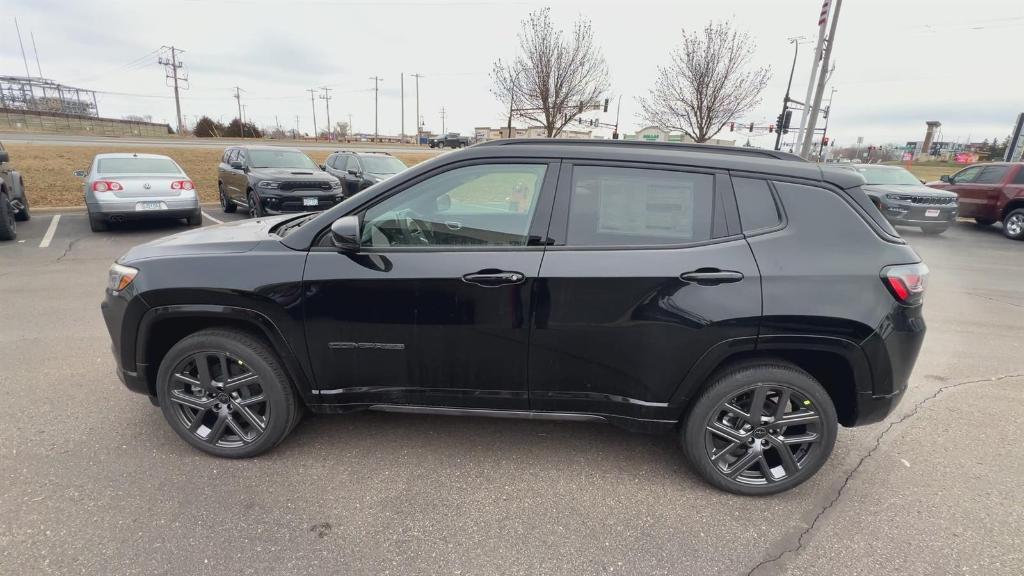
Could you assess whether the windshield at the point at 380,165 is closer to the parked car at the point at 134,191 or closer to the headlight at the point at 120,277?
the parked car at the point at 134,191

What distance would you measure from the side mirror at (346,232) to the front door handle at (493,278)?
584 millimetres

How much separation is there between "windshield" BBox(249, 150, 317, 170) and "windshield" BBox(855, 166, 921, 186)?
44.3 ft

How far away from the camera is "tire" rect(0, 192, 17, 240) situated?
8.02 metres

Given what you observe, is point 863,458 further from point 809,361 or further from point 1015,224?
point 1015,224

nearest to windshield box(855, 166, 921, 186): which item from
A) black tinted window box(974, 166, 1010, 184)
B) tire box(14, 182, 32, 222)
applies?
black tinted window box(974, 166, 1010, 184)

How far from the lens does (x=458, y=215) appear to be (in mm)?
2803

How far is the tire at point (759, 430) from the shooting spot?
2553 millimetres

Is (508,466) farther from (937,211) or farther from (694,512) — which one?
(937,211)

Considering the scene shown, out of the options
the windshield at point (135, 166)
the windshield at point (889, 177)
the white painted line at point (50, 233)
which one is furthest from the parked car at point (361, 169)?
the windshield at point (889, 177)

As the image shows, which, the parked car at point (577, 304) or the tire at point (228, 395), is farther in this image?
the tire at point (228, 395)

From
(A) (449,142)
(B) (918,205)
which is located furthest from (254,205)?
(A) (449,142)

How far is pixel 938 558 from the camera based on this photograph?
7.43 feet

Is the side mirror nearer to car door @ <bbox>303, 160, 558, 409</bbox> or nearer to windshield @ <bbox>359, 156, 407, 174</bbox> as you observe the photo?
car door @ <bbox>303, 160, 558, 409</bbox>

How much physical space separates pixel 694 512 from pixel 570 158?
1931 millimetres
